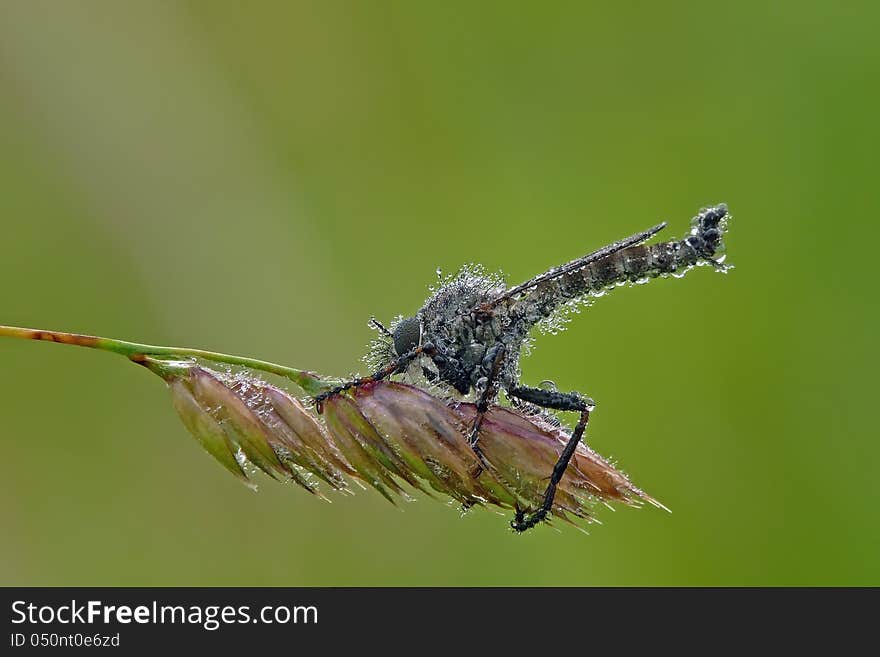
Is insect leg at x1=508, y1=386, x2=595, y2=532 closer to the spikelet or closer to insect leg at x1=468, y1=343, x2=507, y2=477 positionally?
the spikelet

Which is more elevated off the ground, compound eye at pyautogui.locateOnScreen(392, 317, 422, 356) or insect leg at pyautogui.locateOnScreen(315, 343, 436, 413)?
compound eye at pyautogui.locateOnScreen(392, 317, 422, 356)

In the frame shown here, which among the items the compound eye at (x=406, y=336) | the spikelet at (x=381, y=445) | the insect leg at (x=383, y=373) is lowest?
the spikelet at (x=381, y=445)

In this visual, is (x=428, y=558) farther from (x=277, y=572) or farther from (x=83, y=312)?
(x=83, y=312)

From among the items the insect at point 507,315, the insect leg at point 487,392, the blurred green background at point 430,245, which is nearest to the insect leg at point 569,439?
the insect at point 507,315

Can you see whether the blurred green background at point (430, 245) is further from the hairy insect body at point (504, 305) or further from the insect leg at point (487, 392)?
the insect leg at point (487, 392)

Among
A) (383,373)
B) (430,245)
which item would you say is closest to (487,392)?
(383,373)

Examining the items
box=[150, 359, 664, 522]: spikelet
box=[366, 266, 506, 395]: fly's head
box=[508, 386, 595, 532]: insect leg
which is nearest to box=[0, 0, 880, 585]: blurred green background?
box=[508, 386, 595, 532]: insect leg
